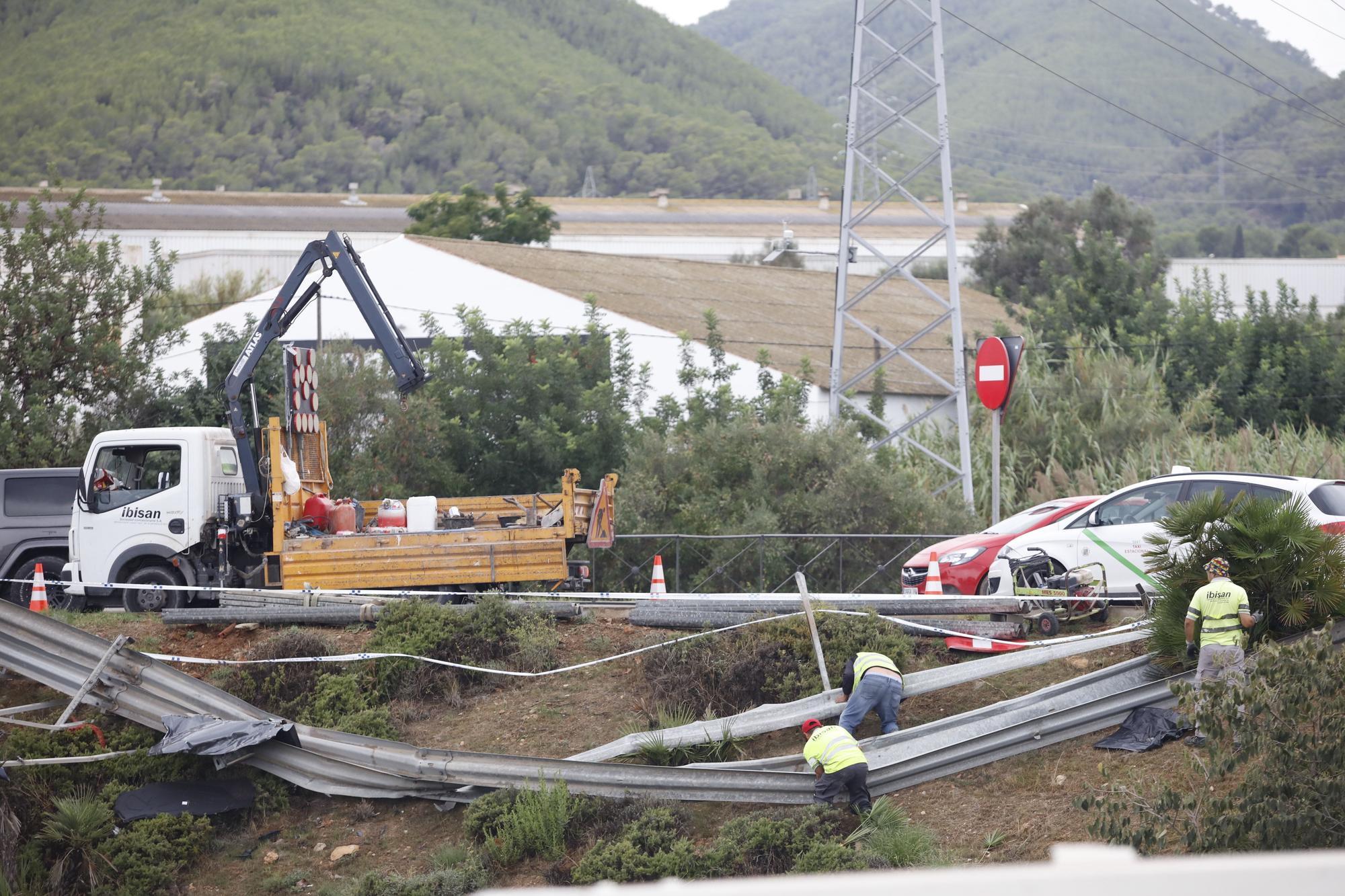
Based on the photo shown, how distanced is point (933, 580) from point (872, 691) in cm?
449

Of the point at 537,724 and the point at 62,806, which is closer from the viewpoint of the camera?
the point at 62,806

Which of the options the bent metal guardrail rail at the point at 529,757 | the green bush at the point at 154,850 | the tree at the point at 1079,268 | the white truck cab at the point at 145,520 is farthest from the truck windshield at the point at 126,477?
the tree at the point at 1079,268

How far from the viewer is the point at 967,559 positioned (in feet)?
52.5

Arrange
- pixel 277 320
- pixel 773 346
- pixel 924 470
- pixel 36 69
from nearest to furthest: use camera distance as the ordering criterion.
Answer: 1. pixel 277 320
2. pixel 924 470
3. pixel 773 346
4. pixel 36 69

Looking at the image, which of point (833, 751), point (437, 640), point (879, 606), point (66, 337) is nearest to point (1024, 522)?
point (879, 606)

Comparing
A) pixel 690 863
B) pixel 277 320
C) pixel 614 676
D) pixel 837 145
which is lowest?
pixel 690 863

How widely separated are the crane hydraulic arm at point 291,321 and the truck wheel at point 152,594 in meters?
1.45

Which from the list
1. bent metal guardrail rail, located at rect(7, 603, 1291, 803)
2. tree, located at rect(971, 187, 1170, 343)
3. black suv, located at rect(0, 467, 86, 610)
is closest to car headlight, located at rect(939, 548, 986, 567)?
bent metal guardrail rail, located at rect(7, 603, 1291, 803)

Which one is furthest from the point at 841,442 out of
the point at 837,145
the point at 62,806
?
the point at 837,145

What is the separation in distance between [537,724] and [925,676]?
398 cm

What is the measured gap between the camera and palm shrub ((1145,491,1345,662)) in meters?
10.6

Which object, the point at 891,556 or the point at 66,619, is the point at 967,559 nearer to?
the point at 891,556

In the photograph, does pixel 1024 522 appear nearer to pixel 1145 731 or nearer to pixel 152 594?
pixel 1145 731

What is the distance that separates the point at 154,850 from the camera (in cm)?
1135
